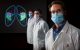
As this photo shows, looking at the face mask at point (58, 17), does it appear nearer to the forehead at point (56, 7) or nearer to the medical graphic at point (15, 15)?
the forehead at point (56, 7)

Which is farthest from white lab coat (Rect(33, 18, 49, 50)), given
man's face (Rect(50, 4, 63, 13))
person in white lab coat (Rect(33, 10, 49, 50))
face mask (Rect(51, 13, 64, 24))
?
man's face (Rect(50, 4, 63, 13))

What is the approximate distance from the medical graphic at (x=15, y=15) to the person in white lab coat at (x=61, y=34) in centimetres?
577

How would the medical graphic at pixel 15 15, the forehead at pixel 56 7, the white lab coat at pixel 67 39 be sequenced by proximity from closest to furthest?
the white lab coat at pixel 67 39
the forehead at pixel 56 7
the medical graphic at pixel 15 15

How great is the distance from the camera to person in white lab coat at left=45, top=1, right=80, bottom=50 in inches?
90.4

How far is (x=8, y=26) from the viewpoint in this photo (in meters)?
8.27

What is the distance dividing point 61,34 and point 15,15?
6034mm

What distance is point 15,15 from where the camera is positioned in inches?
326

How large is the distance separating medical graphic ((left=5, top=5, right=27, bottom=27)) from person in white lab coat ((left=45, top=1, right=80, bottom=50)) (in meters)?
5.77

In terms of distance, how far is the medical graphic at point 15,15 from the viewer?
8.26 m

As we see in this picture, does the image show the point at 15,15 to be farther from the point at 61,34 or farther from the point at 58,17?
the point at 61,34

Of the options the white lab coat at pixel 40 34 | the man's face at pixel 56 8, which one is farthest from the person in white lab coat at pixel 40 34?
the man's face at pixel 56 8

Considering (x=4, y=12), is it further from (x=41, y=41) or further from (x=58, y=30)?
(x=58, y=30)

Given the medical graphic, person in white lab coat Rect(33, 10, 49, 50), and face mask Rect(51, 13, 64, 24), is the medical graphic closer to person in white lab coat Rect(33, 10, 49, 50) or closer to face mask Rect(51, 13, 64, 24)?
person in white lab coat Rect(33, 10, 49, 50)

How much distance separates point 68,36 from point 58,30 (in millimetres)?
137
